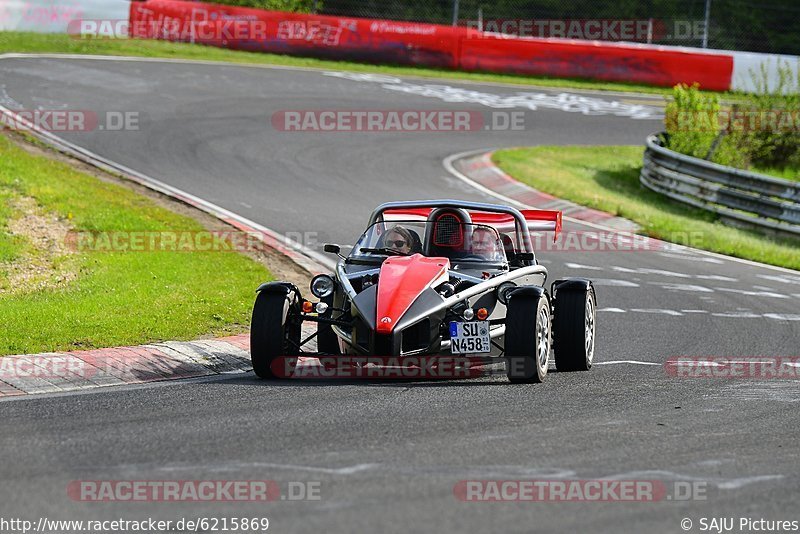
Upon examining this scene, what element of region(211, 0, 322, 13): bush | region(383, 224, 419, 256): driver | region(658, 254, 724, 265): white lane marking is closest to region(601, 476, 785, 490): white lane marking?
region(383, 224, 419, 256): driver

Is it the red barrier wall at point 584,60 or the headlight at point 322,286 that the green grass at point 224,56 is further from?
the headlight at point 322,286

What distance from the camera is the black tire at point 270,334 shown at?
8.84 metres

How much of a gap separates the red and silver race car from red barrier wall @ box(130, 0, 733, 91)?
2309 cm

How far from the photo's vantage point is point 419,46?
33.2m

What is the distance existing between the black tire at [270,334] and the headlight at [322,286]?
1.65 feet

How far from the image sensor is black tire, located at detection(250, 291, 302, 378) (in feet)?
29.0

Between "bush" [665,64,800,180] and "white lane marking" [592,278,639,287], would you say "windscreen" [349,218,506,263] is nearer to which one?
"white lane marking" [592,278,639,287]

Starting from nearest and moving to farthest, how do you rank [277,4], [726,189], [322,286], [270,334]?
[270,334] < [322,286] < [726,189] < [277,4]

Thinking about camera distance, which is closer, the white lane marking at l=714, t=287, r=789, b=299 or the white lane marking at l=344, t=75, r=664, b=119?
the white lane marking at l=714, t=287, r=789, b=299

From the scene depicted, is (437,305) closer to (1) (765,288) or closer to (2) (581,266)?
(2) (581,266)

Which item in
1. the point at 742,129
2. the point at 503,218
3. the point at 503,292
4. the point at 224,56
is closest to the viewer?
the point at 503,292

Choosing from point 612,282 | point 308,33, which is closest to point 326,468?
point 612,282

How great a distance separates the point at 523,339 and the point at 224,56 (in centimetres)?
2438

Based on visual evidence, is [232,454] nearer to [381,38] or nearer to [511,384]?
[511,384]
